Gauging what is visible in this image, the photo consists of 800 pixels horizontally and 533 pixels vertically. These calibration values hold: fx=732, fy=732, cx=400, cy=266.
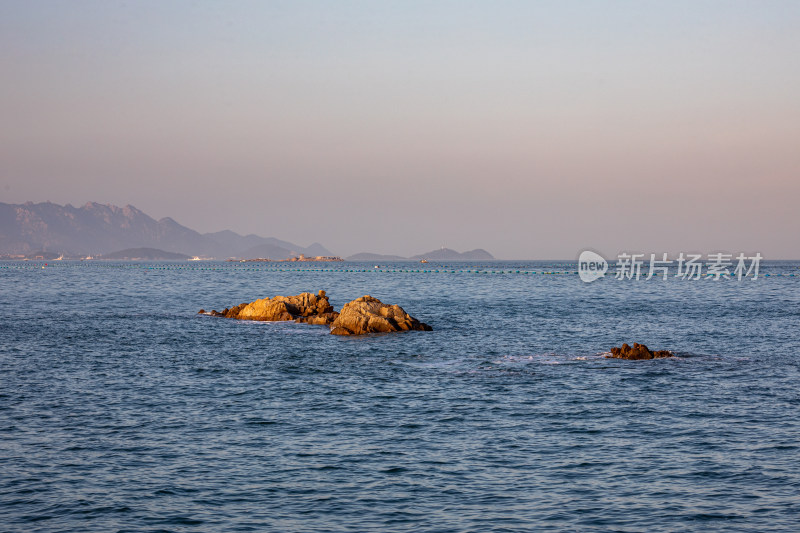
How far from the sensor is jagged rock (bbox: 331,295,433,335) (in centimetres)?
5547

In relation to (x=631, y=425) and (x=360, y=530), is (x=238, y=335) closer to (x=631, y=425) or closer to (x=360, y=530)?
(x=631, y=425)

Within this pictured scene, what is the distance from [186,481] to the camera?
19.4 metres

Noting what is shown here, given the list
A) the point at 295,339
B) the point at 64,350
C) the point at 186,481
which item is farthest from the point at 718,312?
the point at 186,481

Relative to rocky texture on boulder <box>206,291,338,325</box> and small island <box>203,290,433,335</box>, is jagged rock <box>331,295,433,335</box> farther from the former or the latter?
rocky texture on boulder <box>206,291,338,325</box>

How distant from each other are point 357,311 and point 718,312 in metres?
43.3

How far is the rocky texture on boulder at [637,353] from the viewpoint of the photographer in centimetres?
4153

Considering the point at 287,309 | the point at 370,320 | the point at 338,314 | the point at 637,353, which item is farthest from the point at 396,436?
the point at 287,309

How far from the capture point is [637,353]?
41562 millimetres

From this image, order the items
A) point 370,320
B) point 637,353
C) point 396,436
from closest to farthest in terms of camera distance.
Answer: point 396,436
point 637,353
point 370,320

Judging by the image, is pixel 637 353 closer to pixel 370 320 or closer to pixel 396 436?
pixel 370 320

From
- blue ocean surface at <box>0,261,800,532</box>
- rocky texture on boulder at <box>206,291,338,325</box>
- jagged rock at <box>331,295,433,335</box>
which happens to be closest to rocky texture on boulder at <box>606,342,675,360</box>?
blue ocean surface at <box>0,261,800,532</box>

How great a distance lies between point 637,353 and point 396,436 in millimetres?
22069

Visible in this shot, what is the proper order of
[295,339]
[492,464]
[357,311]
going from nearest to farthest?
[492,464]
[295,339]
[357,311]

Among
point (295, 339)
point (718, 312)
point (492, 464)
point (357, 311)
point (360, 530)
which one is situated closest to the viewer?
point (360, 530)
